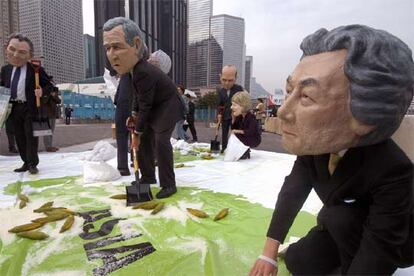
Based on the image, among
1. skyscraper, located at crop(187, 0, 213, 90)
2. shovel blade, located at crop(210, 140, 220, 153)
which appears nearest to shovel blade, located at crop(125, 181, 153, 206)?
shovel blade, located at crop(210, 140, 220, 153)

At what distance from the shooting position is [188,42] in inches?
2202

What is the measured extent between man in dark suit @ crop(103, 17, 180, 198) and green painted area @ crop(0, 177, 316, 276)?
0.36 m

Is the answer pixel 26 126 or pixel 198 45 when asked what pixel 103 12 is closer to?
pixel 26 126

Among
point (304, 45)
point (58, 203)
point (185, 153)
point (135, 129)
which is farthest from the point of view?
point (185, 153)

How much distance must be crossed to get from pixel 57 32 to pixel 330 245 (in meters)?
32.1

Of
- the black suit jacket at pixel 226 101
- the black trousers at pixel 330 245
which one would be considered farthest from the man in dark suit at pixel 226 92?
the black trousers at pixel 330 245

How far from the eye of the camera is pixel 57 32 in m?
27.7

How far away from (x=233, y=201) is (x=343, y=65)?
5.66 ft

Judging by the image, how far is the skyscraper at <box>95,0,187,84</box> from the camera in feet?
94.8

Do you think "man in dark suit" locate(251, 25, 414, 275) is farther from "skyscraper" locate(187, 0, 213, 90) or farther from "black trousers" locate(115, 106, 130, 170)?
"skyscraper" locate(187, 0, 213, 90)

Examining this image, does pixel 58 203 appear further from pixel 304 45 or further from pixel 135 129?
pixel 304 45

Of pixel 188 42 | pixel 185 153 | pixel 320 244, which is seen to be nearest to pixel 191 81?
pixel 188 42

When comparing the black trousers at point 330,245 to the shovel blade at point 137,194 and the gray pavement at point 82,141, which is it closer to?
the shovel blade at point 137,194

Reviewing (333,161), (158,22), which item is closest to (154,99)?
(333,161)
